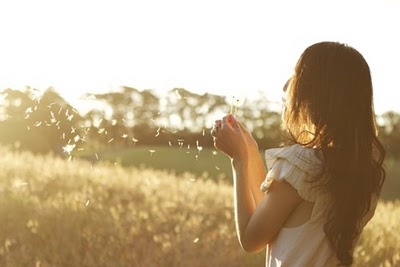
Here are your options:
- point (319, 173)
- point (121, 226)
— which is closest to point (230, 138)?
point (319, 173)

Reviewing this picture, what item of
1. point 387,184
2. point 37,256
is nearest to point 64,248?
point 37,256

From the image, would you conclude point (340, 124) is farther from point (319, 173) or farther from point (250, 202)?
point (250, 202)

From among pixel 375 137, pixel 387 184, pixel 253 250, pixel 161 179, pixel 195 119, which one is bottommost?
pixel 387 184

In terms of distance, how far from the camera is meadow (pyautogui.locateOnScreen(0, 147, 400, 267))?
514cm

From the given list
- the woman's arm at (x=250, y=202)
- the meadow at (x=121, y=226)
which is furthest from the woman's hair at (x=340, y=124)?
the meadow at (x=121, y=226)

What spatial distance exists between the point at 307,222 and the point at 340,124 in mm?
311

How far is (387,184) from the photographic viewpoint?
32.9 meters

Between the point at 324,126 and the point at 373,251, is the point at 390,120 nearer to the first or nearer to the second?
the point at 373,251

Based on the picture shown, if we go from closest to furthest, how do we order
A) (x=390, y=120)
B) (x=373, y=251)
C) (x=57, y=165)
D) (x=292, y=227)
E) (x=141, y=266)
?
1. (x=292, y=227)
2. (x=141, y=266)
3. (x=373, y=251)
4. (x=57, y=165)
5. (x=390, y=120)

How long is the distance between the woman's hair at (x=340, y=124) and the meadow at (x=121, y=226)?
2.43 metres

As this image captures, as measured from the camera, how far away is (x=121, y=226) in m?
5.38

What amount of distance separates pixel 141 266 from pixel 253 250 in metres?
2.75

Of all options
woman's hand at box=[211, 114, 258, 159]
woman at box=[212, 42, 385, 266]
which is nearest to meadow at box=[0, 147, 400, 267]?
woman's hand at box=[211, 114, 258, 159]

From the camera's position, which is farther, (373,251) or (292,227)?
(373,251)
